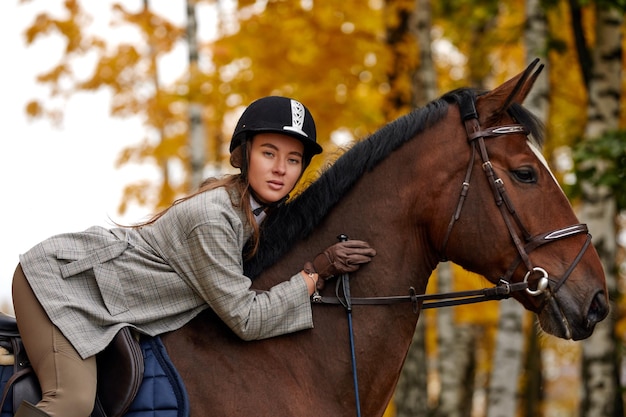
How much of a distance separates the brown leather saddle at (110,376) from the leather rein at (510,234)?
81 cm

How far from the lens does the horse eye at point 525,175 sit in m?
3.50

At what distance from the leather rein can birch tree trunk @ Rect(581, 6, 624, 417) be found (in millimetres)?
4982

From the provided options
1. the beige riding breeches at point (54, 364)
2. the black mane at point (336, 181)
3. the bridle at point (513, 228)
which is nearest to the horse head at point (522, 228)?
the bridle at point (513, 228)

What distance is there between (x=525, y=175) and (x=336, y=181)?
83 cm

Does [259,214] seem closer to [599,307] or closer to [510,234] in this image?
[510,234]

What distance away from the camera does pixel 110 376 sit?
323cm

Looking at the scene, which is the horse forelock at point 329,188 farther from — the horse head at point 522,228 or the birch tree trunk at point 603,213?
the birch tree trunk at point 603,213

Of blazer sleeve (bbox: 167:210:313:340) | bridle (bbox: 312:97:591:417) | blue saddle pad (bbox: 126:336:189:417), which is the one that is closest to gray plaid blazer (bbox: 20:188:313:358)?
blazer sleeve (bbox: 167:210:313:340)

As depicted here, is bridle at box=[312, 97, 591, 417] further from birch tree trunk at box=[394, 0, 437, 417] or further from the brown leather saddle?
birch tree trunk at box=[394, 0, 437, 417]

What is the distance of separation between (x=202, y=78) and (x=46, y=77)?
5493 mm

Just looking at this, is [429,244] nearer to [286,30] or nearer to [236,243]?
[236,243]

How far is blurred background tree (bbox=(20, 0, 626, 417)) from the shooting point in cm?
854

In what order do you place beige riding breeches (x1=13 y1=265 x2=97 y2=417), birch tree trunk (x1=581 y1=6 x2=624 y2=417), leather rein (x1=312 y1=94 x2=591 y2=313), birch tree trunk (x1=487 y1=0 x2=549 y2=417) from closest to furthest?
beige riding breeches (x1=13 y1=265 x2=97 y2=417) → leather rein (x1=312 y1=94 x2=591 y2=313) → birch tree trunk (x1=581 y1=6 x2=624 y2=417) → birch tree trunk (x1=487 y1=0 x2=549 y2=417)

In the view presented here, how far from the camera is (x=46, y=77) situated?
15.2 meters
